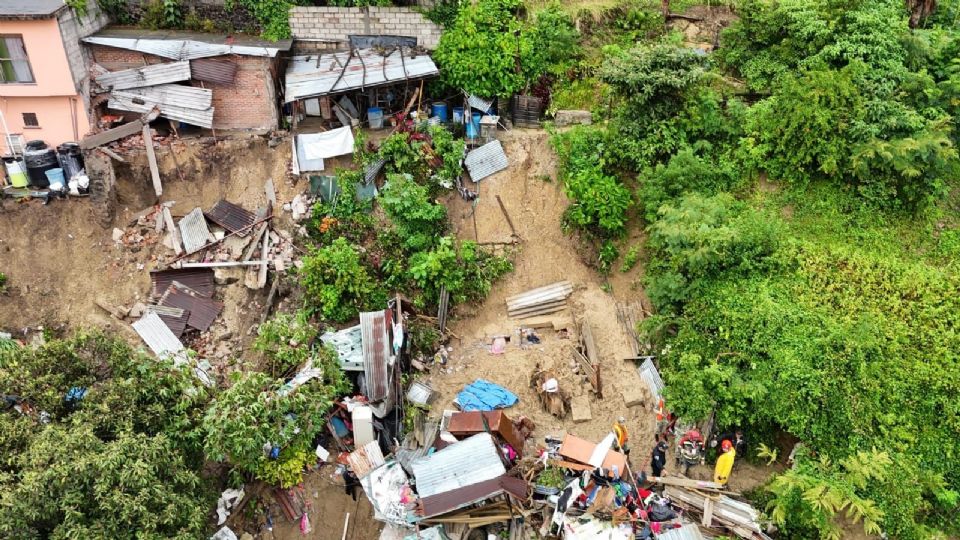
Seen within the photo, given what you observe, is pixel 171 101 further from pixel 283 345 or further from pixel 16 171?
pixel 283 345

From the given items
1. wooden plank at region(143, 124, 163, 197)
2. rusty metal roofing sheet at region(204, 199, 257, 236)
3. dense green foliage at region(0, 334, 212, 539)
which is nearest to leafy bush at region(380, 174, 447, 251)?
rusty metal roofing sheet at region(204, 199, 257, 236)

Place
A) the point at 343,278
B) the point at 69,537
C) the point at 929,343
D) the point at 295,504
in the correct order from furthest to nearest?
the point at 343,278 < the point at 295,504 < the point at 929,343 < the point at 69,537

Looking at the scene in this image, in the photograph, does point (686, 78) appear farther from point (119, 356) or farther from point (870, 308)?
point (119, 356)

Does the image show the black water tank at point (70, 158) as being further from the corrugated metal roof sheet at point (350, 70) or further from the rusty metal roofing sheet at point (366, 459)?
the rusty metal roofing sheet at point (366, 459)

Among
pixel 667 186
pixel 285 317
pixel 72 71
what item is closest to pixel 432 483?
pixel 285 317

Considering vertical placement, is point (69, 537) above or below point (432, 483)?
above
